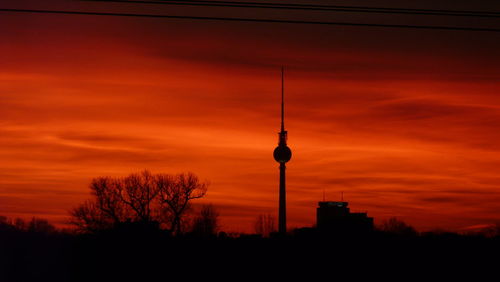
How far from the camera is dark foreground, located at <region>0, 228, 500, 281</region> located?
9306 cm

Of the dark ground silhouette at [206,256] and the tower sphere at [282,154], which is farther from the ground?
the tower sphere at [282,154]

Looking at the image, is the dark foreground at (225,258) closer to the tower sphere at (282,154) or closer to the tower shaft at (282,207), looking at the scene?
the tower shaft at (282,207)

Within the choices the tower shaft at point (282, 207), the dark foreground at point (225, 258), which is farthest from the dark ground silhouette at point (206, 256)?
the tower shaft at point (282, 207)

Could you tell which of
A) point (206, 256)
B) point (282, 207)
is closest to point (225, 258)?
point (206, 256)

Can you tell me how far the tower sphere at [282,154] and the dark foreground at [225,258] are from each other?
31.8 m

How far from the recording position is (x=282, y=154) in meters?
158

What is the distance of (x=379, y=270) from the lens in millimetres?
92500

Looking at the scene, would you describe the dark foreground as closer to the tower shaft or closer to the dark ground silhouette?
the dark ground silhouette

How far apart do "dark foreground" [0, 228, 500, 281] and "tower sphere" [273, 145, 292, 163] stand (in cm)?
3181

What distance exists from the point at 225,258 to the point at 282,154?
189ft

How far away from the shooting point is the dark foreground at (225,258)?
305ft

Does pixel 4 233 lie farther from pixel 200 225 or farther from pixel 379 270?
pixel 379 270

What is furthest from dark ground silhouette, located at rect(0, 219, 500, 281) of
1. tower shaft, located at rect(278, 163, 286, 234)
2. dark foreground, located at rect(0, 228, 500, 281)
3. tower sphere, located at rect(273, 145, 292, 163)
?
tower sphere, located at rect(273, 145, 292, 163)

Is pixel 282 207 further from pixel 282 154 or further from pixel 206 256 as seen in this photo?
pixel 206 256
